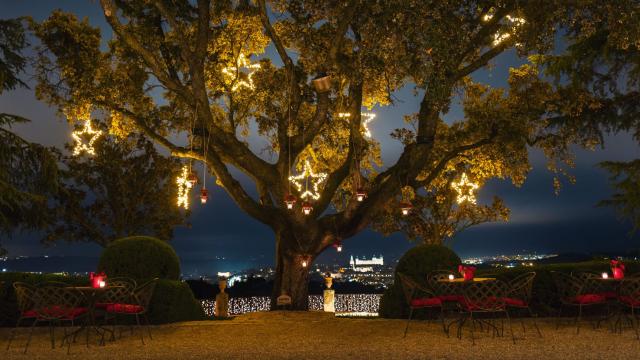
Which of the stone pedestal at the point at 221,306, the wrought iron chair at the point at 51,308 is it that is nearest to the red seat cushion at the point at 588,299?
the wrought iron chair at the point at 51,308

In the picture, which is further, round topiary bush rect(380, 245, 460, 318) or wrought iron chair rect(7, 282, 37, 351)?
round topiary bush rect(380, 245, 460, 318)

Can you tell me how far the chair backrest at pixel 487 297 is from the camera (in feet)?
26.2

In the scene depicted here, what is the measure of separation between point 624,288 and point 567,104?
25.7ft

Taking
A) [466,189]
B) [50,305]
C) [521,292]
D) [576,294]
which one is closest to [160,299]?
[50,305]

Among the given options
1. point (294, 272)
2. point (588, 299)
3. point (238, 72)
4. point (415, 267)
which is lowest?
point (588, 299)

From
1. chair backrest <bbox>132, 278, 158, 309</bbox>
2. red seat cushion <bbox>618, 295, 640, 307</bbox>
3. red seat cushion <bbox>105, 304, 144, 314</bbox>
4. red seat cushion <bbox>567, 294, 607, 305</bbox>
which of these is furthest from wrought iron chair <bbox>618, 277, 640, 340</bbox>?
red seat cushion <bbox>105, 304, 144, 314</bbox>

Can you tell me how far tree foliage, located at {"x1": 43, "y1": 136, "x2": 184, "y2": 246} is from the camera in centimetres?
2597

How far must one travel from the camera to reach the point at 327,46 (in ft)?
46.2

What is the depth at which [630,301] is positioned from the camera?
8.52m

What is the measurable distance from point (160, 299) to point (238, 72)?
22.9 feet

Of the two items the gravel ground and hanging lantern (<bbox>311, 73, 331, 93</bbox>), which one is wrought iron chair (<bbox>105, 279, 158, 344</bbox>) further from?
hanging lantern (<bbox>311, 73, 331, 93</bbox>)

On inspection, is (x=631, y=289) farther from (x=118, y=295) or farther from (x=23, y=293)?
(x=23, y=293)

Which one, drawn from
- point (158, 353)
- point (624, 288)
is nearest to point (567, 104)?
point (624, 288)

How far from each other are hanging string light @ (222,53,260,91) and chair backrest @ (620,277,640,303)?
998cm
